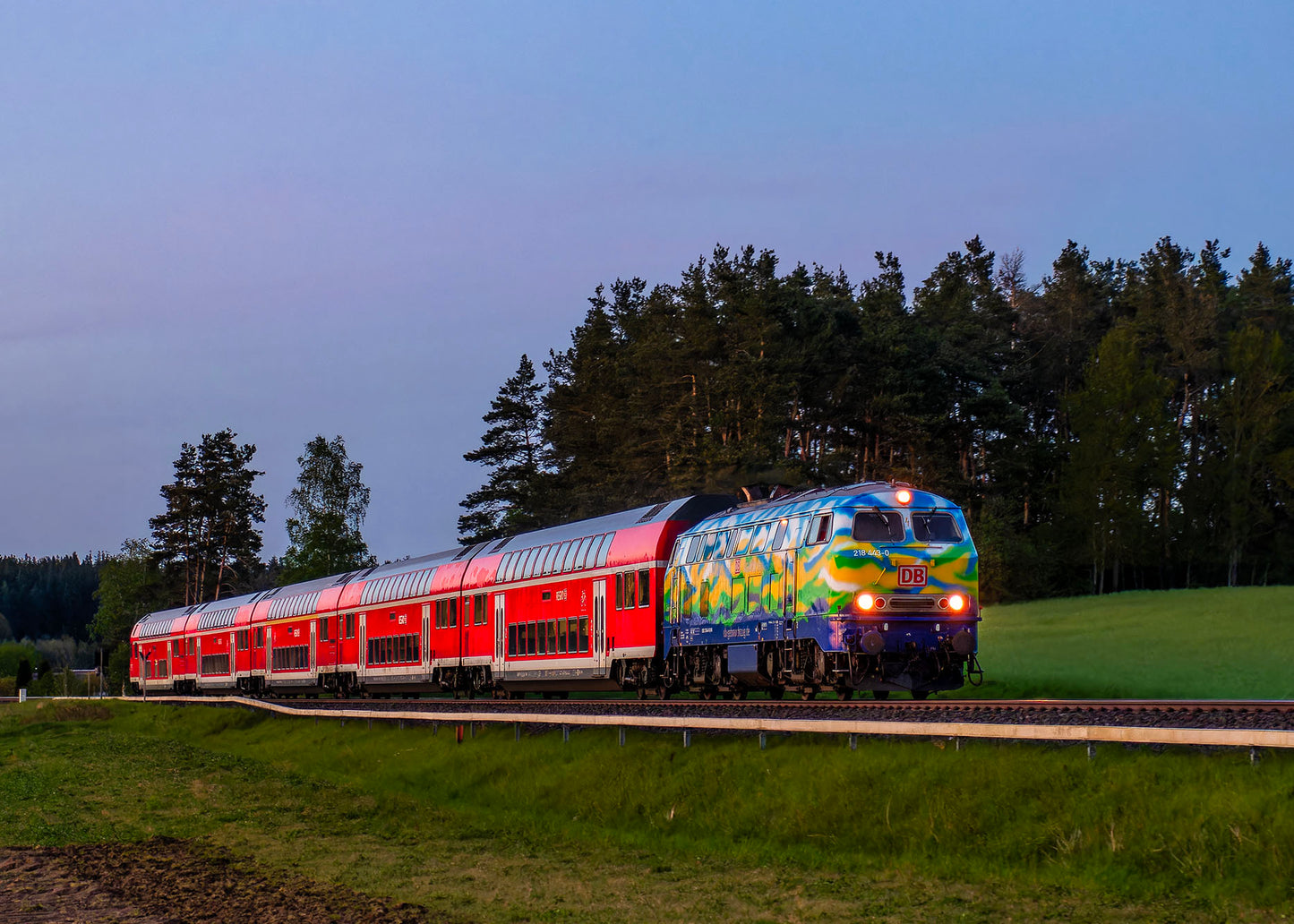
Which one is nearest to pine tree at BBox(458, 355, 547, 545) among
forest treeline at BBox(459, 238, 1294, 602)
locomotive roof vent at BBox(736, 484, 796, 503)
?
forest treeline at BBox(459, 238, 1294, 602)

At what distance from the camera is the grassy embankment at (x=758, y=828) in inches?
524

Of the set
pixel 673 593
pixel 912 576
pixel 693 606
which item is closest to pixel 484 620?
pixel 673 593

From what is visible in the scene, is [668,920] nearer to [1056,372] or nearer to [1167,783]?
[1167,783]

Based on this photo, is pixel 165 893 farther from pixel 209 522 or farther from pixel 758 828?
pixel 209 522

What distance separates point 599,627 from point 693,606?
15.8 feet

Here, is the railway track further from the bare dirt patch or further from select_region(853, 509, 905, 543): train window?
the bare dirt patch

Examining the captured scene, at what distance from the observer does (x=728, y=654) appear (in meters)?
30.1

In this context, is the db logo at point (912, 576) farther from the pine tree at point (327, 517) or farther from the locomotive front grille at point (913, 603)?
the pine tree at point (327, 517)

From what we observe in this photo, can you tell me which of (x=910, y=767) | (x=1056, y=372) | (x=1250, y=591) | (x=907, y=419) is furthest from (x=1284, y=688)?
(x=1056, y=372)

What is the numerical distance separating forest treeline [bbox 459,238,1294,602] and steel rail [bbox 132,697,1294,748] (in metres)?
44.7

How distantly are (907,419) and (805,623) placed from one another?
5805 cm

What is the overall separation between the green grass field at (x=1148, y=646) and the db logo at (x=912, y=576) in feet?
40.2

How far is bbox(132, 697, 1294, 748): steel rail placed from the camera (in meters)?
14.3

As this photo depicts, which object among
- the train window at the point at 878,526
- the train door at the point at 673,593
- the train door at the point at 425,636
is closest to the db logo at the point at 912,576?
the train window at the point at 878,526
